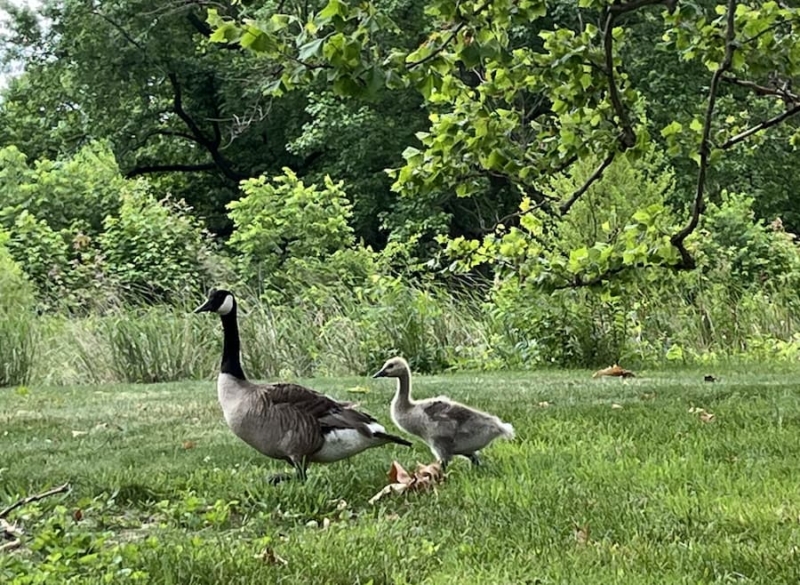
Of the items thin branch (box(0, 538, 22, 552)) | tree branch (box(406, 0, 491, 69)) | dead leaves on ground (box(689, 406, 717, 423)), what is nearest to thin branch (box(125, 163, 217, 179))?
dead leaves on ground (box(689, 406, 717, 423))

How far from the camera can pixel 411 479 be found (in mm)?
4688

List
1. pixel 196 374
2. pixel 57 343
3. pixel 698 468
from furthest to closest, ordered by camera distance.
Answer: pixel 57 343 < pixel 196 374 < pixel 698 468

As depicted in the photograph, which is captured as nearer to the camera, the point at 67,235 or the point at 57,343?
the point at 57,343

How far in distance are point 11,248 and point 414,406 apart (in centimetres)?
1663

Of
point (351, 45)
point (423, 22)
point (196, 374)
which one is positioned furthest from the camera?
point (423, 22)

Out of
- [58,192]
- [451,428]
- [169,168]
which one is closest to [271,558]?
[451,428]

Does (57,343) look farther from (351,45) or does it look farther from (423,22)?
(423,22)

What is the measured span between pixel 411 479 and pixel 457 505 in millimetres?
426

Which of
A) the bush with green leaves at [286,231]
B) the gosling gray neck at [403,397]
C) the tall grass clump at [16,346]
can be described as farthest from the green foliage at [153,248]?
the gosling gray neck at [403,397]

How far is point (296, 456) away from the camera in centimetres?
461

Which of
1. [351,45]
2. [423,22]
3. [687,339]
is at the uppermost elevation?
[423,22]

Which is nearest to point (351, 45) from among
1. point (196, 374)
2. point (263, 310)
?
point (196, 374)

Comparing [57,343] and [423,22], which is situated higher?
[423,22]

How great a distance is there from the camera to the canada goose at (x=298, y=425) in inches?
179
